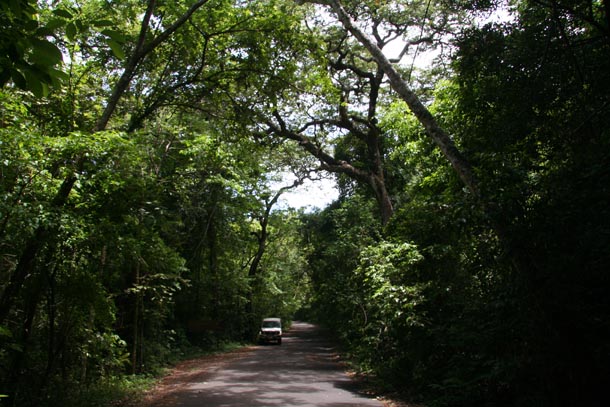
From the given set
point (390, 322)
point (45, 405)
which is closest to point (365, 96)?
point (390, 322)

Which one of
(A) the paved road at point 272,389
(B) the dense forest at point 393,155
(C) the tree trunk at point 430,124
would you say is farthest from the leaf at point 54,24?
(A) the paved road at point 272,389

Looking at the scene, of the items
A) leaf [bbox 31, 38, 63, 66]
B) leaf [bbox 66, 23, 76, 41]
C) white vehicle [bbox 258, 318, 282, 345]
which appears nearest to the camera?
leaf [bbox 31, 38, 63, 66]

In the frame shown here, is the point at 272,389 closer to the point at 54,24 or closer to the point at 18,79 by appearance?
the point at 18,79

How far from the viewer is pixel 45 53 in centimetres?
227

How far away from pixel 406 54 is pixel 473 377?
557 inches

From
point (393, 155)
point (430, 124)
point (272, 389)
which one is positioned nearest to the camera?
point (430, 124)

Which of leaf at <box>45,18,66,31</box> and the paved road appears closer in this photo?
leaf at <box>45,18,66,31</box>

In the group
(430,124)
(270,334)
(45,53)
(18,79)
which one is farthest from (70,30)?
(270,334)

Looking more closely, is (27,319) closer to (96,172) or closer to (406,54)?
(96,172)

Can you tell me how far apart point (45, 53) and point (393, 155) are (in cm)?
1359

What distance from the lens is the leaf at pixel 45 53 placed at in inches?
89.3

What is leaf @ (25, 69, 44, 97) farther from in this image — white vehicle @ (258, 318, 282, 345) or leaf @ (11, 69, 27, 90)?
white vehicle @ (258, 318, 282, 345)

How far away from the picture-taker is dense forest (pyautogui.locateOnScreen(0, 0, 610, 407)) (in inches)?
215

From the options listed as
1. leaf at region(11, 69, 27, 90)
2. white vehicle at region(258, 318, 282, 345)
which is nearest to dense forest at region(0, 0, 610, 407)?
leaf at region(11, 69, 27, 90)
